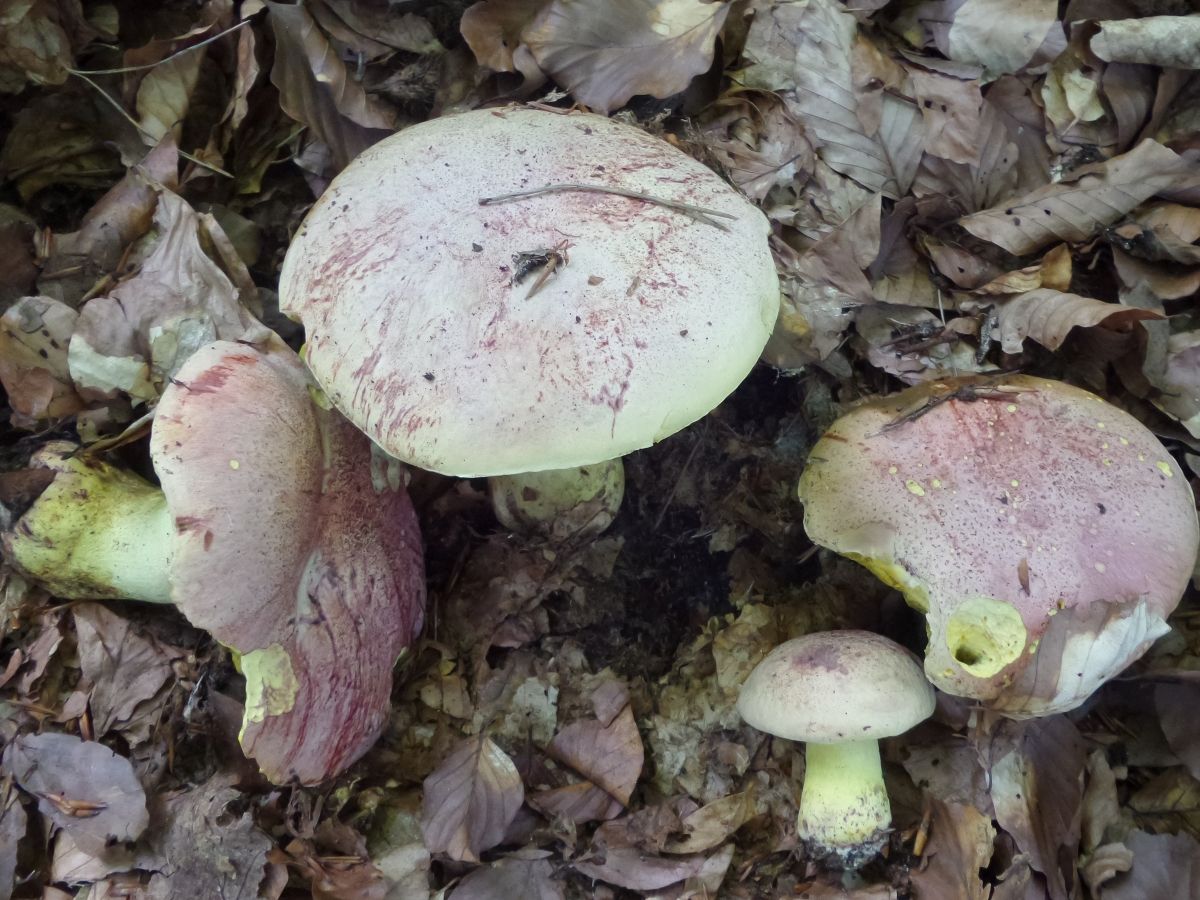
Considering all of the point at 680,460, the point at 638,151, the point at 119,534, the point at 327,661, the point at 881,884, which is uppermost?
the point at 638,151

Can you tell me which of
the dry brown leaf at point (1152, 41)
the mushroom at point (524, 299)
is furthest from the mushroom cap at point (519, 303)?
the dry brown leaf at point (1152, 41)

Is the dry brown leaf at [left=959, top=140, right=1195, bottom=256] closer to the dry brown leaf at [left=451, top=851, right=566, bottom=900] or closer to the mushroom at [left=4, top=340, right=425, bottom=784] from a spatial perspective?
the mushroom at [left=4, top=340, right=425, bottom=784]

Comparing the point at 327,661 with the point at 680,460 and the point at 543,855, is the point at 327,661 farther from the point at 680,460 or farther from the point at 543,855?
the point at 680,460

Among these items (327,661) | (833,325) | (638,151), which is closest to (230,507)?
(327,661)

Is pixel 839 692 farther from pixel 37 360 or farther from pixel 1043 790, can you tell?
pixel 37 360

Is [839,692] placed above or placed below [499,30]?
below

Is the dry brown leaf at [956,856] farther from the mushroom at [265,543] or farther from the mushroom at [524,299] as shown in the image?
the mushroom at [265,543]

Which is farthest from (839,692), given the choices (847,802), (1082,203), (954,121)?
(954,121)
